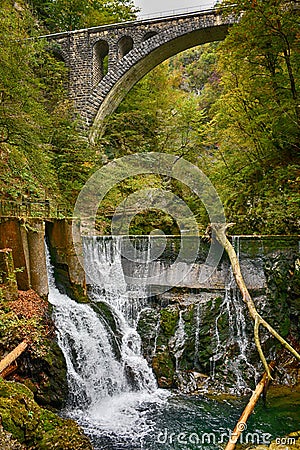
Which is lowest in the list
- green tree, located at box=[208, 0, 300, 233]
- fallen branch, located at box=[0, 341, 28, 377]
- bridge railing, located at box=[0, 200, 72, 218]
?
fallen branch, located at box=[0, 341, 28, 377]

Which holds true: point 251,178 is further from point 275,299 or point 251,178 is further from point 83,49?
point 83,49

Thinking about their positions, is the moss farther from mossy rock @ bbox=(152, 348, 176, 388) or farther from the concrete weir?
the concrete weir

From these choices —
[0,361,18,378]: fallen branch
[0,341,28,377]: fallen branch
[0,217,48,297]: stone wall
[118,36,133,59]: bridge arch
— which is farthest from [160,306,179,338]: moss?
[118,36,133,59]: bridge arch

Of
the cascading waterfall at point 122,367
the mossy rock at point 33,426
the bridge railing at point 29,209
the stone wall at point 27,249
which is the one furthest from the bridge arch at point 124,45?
the mossy rock at point 33,426

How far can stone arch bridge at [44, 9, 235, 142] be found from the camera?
1638 centimetres

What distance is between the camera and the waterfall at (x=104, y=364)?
229 inches

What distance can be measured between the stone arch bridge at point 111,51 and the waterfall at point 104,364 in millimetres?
10283

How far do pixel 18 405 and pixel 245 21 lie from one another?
333 inches

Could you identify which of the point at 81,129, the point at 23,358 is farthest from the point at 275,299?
the point at 81,129

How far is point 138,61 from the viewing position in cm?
1669

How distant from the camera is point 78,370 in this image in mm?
6535

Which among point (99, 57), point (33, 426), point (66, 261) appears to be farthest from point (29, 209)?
point (99, 57)

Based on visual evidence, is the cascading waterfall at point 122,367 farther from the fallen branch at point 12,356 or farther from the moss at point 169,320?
the fallen branch at point 12,356

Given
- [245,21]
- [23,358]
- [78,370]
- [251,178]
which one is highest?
[245,21]
